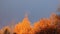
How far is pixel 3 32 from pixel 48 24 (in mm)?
549

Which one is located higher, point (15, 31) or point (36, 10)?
point (36, 10)

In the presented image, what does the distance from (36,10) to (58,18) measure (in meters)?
0.28

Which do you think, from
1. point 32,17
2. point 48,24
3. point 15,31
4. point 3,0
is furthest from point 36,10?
point 3,0

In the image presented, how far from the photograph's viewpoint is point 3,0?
160cm

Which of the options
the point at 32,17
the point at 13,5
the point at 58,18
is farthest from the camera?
the point at 13,5

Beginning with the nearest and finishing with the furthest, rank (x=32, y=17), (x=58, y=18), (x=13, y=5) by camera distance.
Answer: (x=58, y=18) → (x=32, y=17) → (x=13, y=5)

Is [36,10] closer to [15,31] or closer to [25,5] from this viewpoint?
[25,5]

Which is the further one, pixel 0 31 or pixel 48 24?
pixel 0 31

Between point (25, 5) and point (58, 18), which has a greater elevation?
point (25, 5)

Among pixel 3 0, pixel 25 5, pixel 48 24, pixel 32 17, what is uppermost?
pixel 3 0

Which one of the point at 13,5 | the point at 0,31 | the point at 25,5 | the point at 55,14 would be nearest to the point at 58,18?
the point at 55,14

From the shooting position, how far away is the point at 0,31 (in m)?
1.54

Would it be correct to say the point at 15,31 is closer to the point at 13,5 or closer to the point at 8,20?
the point at 8,20

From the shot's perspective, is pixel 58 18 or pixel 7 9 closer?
pixel 58 18
